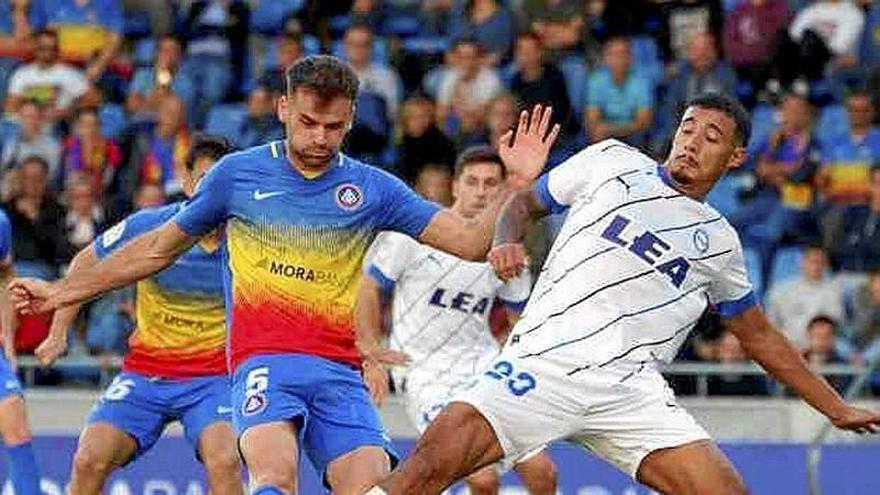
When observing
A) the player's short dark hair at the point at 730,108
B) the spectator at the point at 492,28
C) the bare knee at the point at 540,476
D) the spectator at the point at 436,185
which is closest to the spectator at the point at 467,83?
the spectator at the point at 492,28

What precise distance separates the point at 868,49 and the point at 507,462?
11.0 metres

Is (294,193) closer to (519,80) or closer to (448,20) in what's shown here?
(519,80)

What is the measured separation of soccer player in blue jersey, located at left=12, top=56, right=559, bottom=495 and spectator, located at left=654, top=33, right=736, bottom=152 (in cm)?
958

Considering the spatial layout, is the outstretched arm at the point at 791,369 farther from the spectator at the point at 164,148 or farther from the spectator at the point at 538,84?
the spectator at the point at 164,148

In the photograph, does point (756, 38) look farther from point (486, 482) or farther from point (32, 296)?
point (32, 296)

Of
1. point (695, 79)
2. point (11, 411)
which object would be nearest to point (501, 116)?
point (695, 79)

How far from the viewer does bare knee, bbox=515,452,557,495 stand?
14164 mm

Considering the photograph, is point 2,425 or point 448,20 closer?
point 2,425

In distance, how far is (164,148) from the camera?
20.3 metres

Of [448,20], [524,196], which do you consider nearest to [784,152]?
[448,20]

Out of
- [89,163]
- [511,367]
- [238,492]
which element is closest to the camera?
[511,367]

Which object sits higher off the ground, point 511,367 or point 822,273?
point 511,367

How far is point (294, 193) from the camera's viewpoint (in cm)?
1027

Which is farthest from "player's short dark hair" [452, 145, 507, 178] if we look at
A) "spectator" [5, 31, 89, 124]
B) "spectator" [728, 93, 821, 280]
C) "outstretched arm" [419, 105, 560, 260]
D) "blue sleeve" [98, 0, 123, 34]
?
"blue sleeve" [98, 0, 123, 34]
